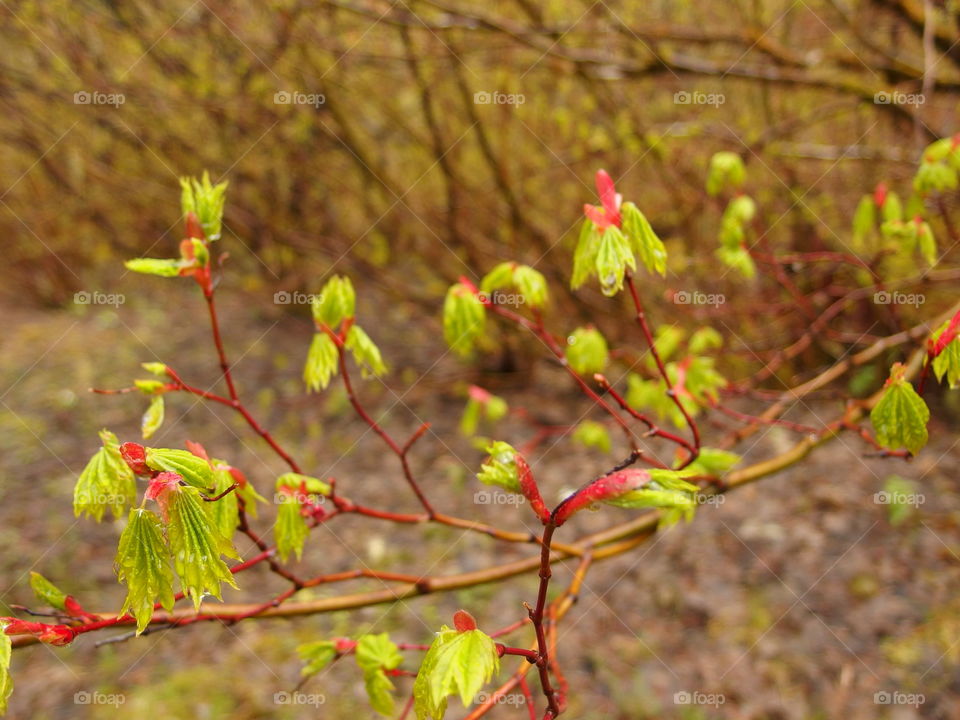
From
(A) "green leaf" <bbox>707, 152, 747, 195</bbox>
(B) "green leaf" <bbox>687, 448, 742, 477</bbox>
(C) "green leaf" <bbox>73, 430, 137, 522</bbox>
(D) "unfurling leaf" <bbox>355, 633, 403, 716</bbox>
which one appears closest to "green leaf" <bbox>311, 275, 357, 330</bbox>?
(C) "green leaf" <bbox>73, 430, 137, 522</bbox>

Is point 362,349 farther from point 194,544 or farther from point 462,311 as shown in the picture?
point 194,544

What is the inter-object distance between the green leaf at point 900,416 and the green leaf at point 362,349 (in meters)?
1.05

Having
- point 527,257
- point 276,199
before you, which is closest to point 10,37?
point 276,199

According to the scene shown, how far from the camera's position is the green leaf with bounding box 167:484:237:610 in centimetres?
86

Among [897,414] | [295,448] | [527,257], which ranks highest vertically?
[527,257]

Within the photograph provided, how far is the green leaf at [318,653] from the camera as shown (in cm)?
155

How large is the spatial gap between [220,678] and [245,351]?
170 inches

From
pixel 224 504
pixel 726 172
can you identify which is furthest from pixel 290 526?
pixel 726 172

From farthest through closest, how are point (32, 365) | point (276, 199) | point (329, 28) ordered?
point (32, 365)
point (276, 199)
point (329, 28)

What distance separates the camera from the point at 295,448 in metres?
5.70

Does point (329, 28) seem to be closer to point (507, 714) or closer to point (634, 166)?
point (634, 166)

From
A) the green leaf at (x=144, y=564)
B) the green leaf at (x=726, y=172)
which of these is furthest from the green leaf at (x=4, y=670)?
the green leaf at (x=726, y=172)

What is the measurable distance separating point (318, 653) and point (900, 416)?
139 centimetres

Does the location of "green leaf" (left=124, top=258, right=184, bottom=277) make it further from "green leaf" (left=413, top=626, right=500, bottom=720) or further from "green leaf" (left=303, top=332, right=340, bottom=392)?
"green leaf" (left=413, top=626, right=500, bottom=720)
